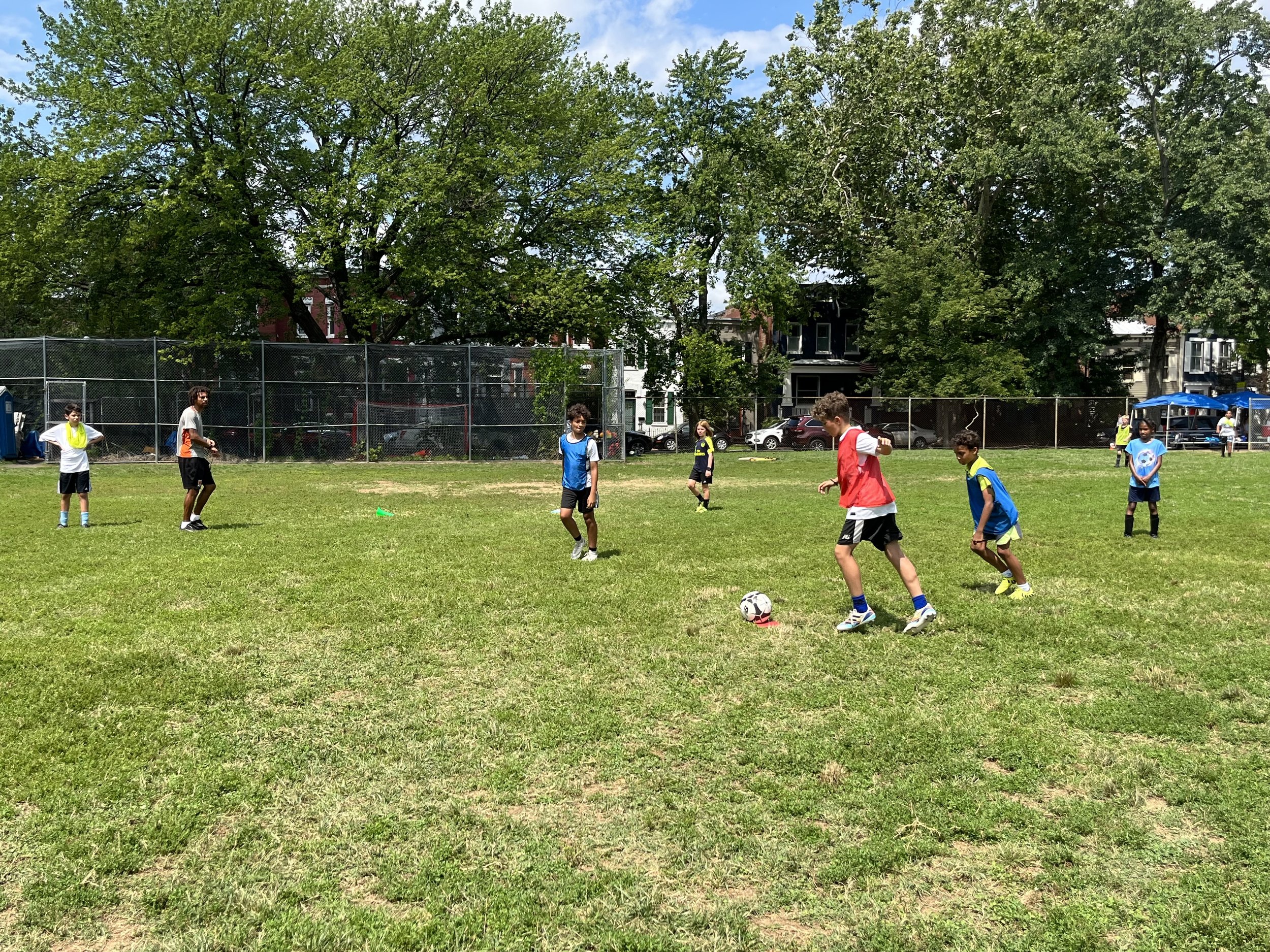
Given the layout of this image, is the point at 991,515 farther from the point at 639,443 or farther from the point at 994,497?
the point at 639,443

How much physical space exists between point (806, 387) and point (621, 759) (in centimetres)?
4915

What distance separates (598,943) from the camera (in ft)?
9.24

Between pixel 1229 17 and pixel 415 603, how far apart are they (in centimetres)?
4302

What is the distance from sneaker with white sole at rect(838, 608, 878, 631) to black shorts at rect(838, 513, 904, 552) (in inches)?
19.6

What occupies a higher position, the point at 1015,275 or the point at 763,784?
the point at 1015,275

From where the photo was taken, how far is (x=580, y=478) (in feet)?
32.5

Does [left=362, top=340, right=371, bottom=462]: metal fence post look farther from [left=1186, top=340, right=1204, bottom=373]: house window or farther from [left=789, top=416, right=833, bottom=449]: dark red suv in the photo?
[left=1186, top=340, right=1204, bottom=373]: house window

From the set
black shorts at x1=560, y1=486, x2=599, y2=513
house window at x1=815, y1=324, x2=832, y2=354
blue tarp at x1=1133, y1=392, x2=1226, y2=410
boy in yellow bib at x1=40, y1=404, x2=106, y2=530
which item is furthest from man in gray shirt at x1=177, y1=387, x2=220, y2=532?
house window at x1=815, y1=324, x2=832, y2=354

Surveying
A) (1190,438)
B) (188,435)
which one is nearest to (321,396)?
(188,435)

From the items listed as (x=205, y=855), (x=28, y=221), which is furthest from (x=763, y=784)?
(x=28, y=221)

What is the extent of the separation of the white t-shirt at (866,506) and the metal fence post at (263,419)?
22.6m

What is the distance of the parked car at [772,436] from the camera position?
3738 cm

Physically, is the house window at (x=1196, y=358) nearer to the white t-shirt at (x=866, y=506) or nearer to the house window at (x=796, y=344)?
the house window at (x=796, y=344)

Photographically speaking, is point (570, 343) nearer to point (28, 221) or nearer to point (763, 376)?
point (763, 376)
